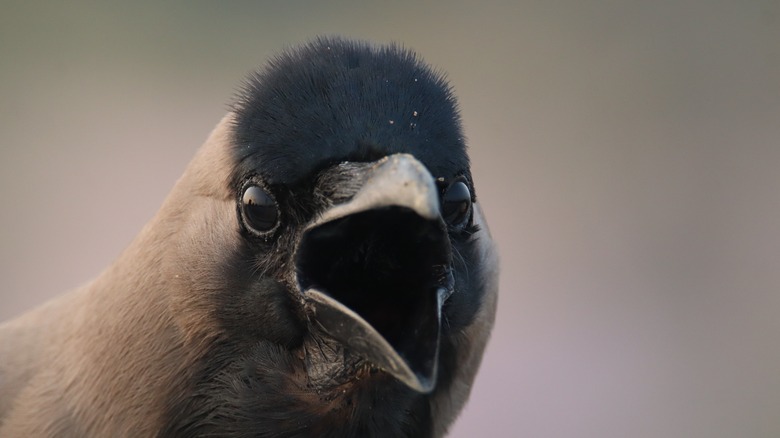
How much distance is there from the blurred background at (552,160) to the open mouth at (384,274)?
254 cm

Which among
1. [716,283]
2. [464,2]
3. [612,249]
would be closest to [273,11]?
[464,2]

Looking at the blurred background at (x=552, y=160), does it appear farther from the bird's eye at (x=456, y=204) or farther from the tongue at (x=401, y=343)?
the tongue at (x=401, y=343)

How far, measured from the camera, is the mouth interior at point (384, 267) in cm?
100

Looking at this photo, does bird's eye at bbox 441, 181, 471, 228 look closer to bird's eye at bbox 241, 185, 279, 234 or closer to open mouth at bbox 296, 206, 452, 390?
open mouth at bbox 296, 206, 452, 390

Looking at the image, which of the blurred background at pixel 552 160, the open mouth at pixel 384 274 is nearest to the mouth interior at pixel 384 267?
the open mouth at pixel 384 274

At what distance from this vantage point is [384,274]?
40.8 inches

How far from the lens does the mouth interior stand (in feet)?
3.28

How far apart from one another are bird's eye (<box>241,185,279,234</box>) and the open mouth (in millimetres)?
87

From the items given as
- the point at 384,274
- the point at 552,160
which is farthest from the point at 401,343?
the point at 552,160

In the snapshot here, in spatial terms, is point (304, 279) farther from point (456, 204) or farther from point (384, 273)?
point (456, 204)

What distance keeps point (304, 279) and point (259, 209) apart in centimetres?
13

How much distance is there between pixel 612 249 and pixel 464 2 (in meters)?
1.46

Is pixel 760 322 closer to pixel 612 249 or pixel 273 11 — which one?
pixel 612 249

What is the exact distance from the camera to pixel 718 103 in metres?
4.00
